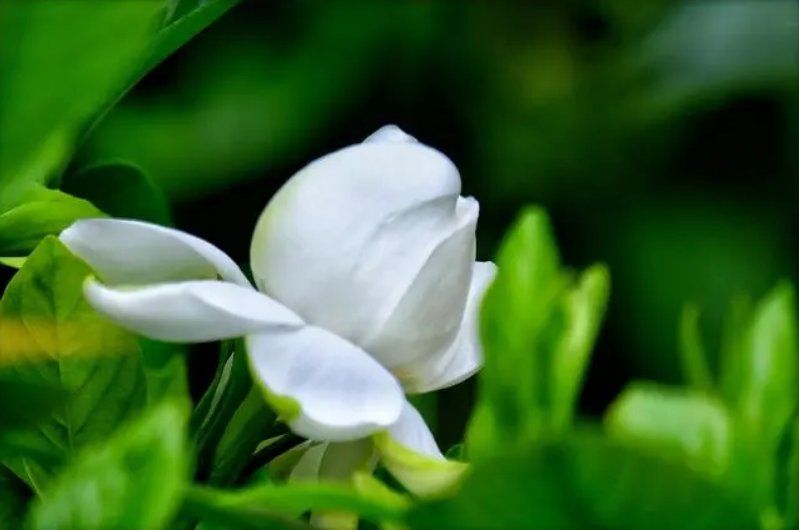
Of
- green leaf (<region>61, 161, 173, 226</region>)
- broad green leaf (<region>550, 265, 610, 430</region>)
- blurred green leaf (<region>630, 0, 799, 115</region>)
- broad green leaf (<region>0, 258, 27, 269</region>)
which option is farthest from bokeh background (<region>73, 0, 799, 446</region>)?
broad green leaf (<region>550, 265, 610, 430</region>)

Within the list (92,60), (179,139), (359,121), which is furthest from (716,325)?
(92,60)

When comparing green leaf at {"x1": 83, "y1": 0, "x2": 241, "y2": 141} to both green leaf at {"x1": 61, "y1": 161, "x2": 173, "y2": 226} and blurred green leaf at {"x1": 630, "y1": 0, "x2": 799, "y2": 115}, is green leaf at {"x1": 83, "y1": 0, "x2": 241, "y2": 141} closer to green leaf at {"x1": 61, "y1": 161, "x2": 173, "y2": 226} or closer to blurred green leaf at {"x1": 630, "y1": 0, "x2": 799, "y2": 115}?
green leaf at {"x1": 61, "y1": 161, "x2": 173, "y2": 226}

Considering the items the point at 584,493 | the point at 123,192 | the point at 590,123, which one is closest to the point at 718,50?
the point at 590,123

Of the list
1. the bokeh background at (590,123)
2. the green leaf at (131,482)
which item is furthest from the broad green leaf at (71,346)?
the bokeh background at (590,123)

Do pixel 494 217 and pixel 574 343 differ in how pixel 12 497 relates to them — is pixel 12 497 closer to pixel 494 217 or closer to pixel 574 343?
pixel 574 343

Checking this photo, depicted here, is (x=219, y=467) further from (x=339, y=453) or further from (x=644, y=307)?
(x=644, y=307)
